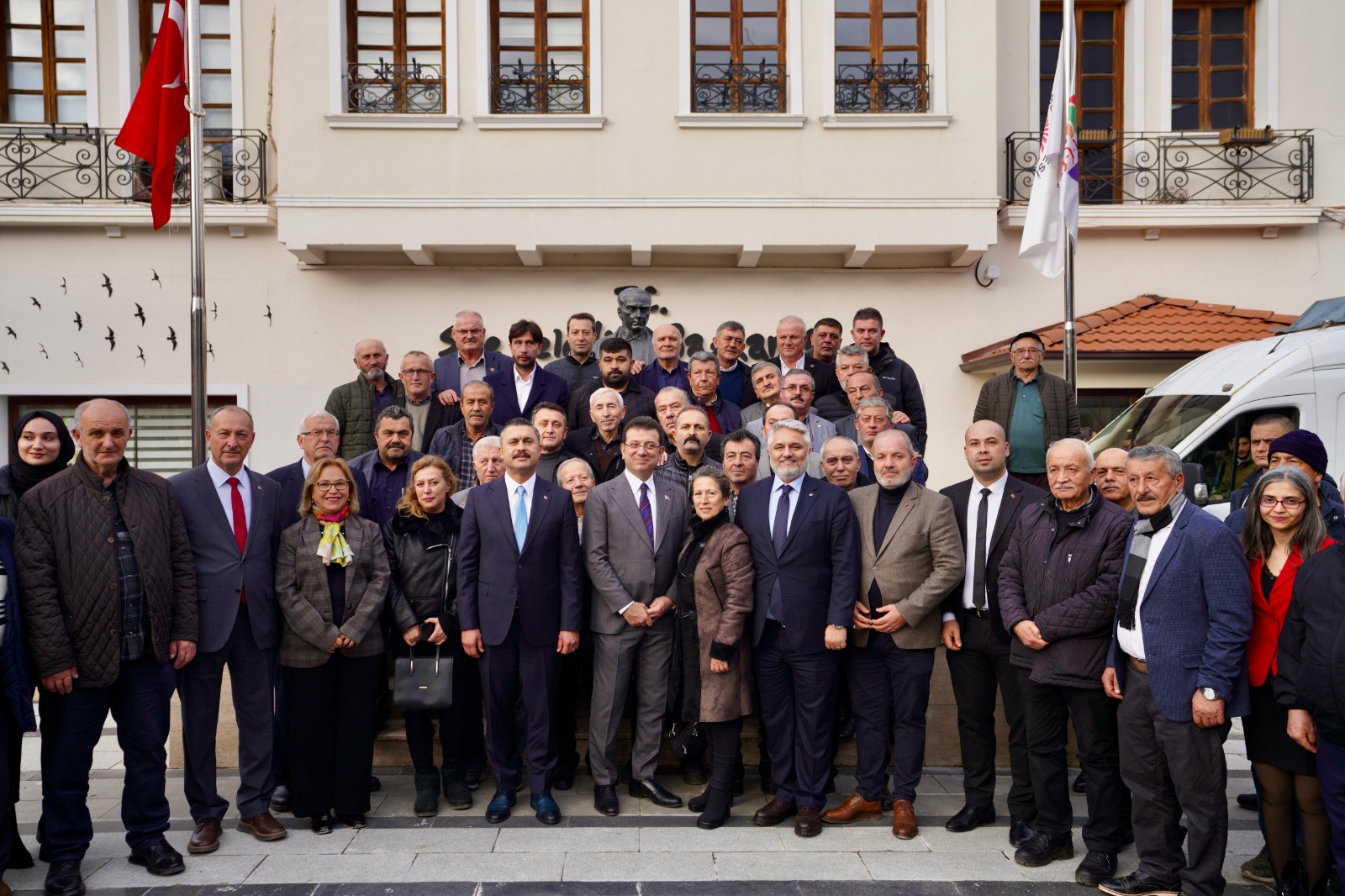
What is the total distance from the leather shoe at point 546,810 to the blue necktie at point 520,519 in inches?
57.1

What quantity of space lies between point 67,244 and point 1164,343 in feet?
43.0

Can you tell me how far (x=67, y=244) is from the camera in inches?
513

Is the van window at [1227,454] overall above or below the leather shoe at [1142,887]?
above

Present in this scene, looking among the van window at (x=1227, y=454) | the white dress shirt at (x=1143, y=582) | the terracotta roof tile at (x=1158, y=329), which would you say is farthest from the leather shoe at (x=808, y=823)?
the terracotta roof tile at (x=1158, y=329)

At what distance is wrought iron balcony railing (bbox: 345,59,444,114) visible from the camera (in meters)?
12.8

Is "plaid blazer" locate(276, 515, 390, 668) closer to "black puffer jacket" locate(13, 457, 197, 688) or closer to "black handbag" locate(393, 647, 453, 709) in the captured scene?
"black handbag" locate(393, 647, 453, 709)

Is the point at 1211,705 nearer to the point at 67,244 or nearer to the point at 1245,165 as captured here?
the point at 1245,165

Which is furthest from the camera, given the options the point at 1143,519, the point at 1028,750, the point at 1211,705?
the point at 1028,750

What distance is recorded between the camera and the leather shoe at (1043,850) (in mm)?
5445

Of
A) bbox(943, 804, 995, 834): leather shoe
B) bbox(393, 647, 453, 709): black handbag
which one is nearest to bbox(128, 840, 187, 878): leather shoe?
bbox(393, 647, 453, 709): black handbag

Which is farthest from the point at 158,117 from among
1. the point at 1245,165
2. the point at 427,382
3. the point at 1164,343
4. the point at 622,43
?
the point at 1245,165

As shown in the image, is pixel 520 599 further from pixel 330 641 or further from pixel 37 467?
pixel 37 467

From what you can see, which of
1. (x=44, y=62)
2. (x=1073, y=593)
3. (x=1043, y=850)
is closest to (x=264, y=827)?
(x=1043, y=850)

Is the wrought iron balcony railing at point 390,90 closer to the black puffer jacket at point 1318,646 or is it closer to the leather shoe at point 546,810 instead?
the leather shoe at point 546,810
